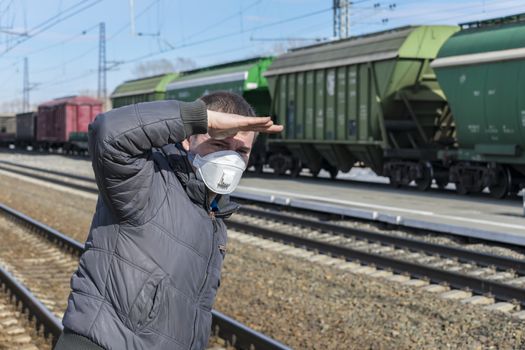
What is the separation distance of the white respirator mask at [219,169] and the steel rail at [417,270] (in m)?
5.48

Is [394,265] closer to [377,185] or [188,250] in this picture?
[188,250]

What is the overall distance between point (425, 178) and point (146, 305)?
15.9 metres

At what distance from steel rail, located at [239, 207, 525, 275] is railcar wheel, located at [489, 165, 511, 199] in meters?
5.39

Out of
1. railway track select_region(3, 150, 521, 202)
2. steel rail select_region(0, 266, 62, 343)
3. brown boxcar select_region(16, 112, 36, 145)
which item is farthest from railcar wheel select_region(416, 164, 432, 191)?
brown boxcar select_region(16, 112, 36, 145)

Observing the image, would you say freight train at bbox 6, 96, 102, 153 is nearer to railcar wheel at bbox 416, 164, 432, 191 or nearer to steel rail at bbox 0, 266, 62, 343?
railcar wheel at bbox 416, 164, 432, 191

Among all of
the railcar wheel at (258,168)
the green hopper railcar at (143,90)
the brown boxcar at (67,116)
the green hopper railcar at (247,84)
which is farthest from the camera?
the brown boxcar at (67,116)

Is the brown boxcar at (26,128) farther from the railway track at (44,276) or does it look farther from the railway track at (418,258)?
the railway track at (418,258)

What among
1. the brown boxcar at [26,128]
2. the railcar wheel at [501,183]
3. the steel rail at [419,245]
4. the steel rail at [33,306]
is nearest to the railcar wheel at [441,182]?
the railcar wheel at [501,183]

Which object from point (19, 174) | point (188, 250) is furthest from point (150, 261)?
point (19, 174)

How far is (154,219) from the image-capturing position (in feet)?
7.23

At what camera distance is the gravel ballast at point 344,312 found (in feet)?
19.2

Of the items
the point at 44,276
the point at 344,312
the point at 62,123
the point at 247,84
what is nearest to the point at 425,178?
the point at 247,84

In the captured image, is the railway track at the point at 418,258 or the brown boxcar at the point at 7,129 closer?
the railway track at the point at 418,258

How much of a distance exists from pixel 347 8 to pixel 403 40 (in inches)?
526
